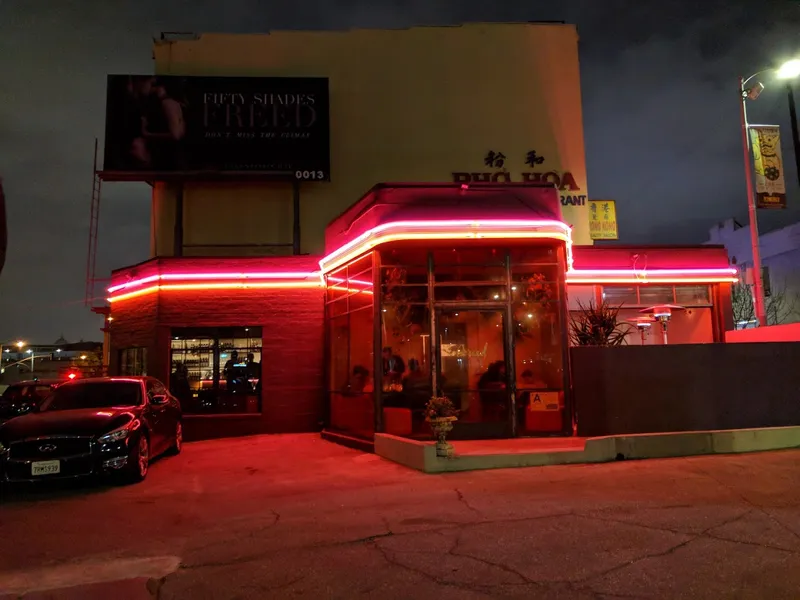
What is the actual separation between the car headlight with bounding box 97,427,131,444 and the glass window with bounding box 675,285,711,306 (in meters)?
13.9

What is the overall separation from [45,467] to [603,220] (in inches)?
692

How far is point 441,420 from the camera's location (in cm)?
990

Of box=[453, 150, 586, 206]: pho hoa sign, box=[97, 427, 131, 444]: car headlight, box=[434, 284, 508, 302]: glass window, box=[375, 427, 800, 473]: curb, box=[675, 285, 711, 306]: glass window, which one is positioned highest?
box=[453, 150, 586, 206]: pho hoa sign

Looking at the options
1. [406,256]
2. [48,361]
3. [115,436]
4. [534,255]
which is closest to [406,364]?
[406,256]

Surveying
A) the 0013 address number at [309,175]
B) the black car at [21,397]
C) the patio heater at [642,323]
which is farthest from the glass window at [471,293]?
the black car at [21,397]

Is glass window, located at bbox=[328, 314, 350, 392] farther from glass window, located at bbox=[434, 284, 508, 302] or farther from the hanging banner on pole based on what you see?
the hanging banner on pole

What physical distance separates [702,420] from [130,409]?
972 centimetres

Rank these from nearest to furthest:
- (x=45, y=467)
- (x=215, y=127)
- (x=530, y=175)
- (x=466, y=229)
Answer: (x=45, y=467) → (x=466, y=229) → (x=215, y=127) → (x=530, y=175)

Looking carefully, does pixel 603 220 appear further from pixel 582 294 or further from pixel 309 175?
pixel 309 175

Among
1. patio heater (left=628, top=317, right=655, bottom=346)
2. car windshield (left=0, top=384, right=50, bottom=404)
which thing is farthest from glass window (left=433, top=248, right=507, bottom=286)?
car windshield (left=0, top=384, right=50, bottom=404)

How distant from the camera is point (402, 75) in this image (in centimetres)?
2023

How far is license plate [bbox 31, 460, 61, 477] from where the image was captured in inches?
345

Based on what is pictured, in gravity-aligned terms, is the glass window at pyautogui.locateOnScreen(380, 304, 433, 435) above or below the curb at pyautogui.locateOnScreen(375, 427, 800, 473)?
above

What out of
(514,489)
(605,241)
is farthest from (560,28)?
(514,489)
